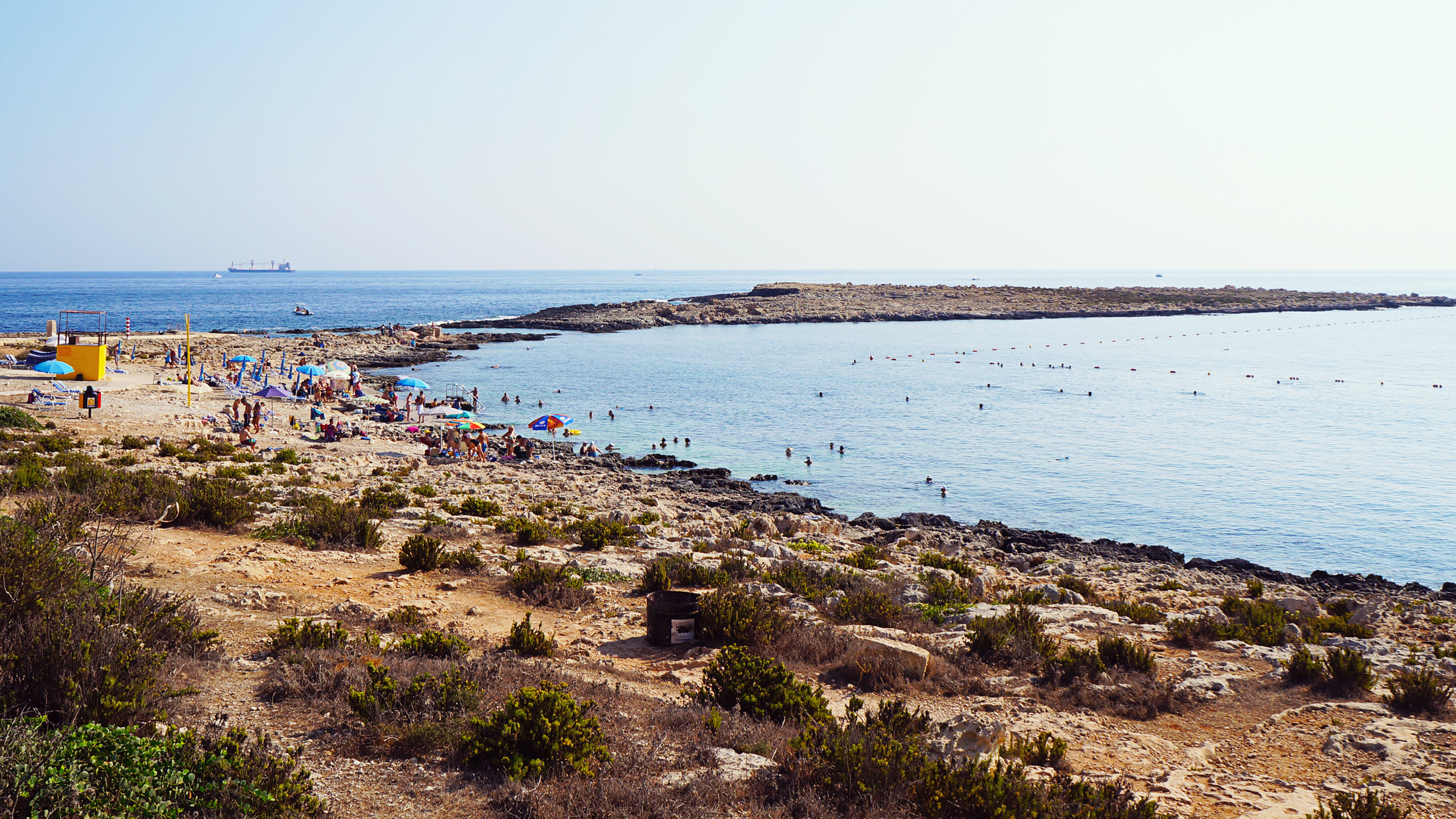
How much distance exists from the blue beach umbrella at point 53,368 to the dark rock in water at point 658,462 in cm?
2151

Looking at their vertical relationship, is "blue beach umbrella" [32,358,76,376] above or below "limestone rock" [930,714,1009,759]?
above

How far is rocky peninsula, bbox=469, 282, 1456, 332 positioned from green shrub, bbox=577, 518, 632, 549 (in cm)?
7706

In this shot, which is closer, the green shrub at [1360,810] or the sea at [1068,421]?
the green shrub at [1360,810]

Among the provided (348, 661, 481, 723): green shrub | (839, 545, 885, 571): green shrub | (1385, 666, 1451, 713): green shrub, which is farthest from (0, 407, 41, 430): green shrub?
(1385, 666, 1451, 713): green shrub

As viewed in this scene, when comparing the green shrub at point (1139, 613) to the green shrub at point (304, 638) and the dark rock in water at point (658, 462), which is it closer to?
the green shrub at point (304, 638)

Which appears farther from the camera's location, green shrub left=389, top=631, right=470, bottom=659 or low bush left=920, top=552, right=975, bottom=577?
low bush left=920, top=552, right=975, bottom=577

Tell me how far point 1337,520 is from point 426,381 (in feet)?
152

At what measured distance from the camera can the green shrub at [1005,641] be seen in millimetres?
9836

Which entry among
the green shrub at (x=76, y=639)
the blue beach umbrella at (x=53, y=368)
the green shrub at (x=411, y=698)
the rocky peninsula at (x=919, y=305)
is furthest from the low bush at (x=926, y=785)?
the rocky peninsula at (x=919, y=305)

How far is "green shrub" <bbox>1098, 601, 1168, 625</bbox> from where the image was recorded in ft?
41.3

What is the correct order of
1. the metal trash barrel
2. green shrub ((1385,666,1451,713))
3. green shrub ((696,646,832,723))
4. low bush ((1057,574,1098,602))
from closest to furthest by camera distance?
1. green shrub ((696,646,832,723))
2. green shrub ((1385,666,1451,713))
3. the metal trash barrel
4. low bush ((1057,574,1098,602))

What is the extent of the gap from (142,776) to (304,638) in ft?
11.0

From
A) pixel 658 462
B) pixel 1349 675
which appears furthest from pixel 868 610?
pixel 658 462

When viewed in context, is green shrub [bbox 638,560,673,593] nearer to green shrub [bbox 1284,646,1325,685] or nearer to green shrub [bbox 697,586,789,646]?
green shrub [bbox 697,586,789,646]
